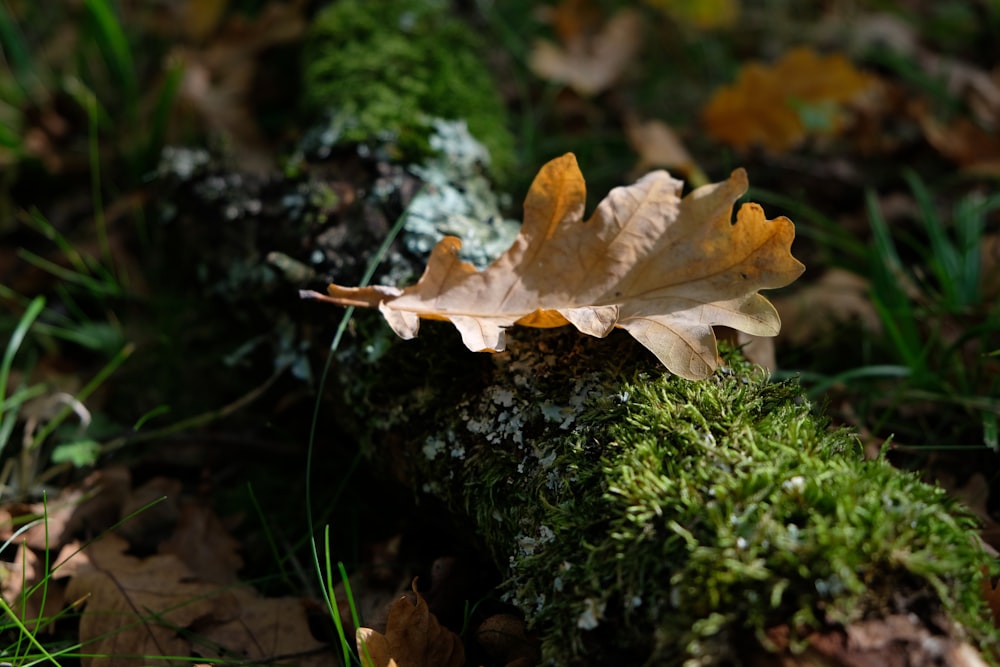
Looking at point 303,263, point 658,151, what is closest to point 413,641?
point 303,263

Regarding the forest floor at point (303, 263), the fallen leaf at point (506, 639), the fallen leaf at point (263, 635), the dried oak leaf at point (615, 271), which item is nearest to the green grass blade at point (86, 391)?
the forest floor at point (303, 263)

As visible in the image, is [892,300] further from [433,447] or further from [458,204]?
[433,447]

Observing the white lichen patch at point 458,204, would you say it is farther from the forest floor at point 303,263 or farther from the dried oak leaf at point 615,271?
the dried oak leaf at point 615,271

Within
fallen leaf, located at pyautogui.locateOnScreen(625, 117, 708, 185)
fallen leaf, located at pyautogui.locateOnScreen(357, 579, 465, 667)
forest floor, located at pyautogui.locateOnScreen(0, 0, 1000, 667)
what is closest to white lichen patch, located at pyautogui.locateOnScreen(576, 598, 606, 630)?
forest floor, located at pyautogui.locateOnScreen(0, 0, 1000, 667)

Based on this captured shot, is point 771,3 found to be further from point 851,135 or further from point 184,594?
point 184,594

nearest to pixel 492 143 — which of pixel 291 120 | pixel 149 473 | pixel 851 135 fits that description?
pixel 291 120
